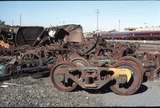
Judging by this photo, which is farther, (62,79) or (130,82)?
(62,79)

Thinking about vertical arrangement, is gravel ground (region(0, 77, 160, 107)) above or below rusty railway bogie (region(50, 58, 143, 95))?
below

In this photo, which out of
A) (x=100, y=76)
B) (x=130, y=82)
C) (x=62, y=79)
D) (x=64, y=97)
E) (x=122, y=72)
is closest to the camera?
(x=64, y=97)

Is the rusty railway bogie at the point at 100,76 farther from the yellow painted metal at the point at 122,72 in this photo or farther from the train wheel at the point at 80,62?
the train wheel at the point at 80,62

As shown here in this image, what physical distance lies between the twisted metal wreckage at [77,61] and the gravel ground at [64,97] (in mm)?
302

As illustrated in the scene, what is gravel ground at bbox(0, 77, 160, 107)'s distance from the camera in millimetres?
7545

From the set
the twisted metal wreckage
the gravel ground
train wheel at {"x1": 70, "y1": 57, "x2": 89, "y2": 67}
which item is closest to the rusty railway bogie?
the twisted metal wreckage

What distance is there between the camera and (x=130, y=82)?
885 centimetres

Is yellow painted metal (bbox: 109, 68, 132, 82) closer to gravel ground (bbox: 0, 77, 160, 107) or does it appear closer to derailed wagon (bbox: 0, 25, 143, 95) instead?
derailed wagon (bbox: 0, 25, 143, 95)

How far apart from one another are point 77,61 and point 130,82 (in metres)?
2.00

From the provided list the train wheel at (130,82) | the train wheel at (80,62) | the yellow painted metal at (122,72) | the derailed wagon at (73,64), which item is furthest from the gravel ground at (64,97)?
the train wheel at (80,62)

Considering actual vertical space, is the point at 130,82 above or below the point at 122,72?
below

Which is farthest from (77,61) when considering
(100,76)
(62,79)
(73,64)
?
(100,76)

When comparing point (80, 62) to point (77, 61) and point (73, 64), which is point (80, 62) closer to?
point (77, 61)

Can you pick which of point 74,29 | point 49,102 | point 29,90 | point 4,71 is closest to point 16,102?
point 49,102
